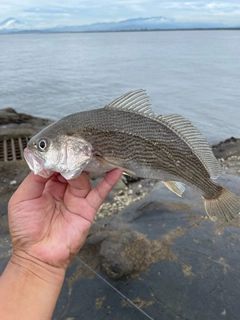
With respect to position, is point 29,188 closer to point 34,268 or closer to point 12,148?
point 34,268

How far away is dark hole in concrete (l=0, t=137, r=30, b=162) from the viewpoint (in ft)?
26.4

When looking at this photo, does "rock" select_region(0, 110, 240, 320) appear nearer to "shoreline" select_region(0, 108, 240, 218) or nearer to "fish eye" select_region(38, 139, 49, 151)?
"shoreline" select_region(0, 108, 240, 218)

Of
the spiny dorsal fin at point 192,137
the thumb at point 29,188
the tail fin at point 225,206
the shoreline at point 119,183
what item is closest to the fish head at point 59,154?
the thumb at point 29,188

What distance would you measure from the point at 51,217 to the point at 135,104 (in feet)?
4.34

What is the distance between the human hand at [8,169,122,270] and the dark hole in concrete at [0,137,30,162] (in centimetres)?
540

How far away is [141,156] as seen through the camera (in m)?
2.82

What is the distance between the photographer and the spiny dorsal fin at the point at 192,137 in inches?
109

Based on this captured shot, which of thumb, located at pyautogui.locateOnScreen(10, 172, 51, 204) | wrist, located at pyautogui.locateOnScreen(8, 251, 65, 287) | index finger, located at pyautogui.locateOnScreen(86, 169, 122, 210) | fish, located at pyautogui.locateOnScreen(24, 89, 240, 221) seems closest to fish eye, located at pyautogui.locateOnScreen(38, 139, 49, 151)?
fish, located at pyautogui.locateOnScreen(24, 89, 240, 221)

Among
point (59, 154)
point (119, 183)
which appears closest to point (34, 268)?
point (59, 154)

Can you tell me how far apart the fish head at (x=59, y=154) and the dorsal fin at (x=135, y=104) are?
44cm

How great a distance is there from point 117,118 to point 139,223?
2871mm

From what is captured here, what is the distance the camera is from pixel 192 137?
282 centimetres

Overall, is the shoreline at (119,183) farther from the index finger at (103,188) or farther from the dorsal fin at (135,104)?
the dorsal fin at (135,104)

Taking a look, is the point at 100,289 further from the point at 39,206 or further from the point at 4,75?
the point at 4,75
